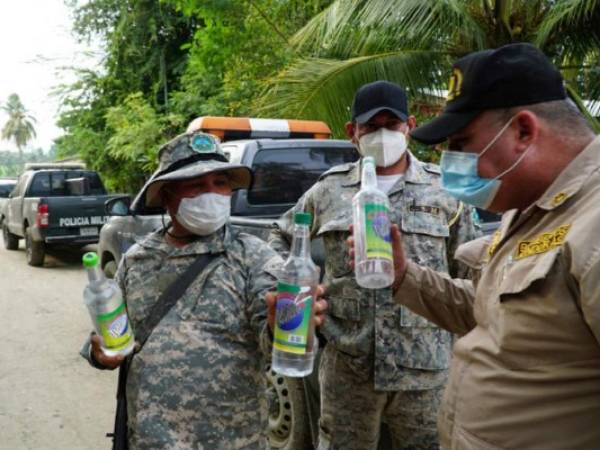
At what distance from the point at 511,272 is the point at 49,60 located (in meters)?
17.2

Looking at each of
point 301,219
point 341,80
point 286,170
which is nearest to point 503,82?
point 301,219

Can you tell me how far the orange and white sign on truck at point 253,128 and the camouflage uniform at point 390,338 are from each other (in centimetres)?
294

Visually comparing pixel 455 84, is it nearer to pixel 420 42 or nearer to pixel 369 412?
pixel 369 412

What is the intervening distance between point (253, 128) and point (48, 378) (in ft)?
9.66

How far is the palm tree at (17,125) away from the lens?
2970 inches

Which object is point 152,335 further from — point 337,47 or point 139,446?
point 337,47

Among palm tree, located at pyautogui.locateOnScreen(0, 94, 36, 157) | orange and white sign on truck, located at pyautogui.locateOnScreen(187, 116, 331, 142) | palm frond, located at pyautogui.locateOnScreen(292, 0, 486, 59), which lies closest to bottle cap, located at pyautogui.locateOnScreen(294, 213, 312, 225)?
orange and white sign on truck, located at pyautogui.locateOnScreen(187, 116, 331, 142)

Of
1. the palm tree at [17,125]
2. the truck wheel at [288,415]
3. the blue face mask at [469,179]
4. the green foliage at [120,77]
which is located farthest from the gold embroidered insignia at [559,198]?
the palm tree at [17,125]

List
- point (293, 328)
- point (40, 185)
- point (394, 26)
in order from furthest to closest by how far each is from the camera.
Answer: point (40, 185) < point (394, 26) < point (293, 328)

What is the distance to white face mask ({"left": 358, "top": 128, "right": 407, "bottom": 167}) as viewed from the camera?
2.57 meters

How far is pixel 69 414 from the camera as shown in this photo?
462cm

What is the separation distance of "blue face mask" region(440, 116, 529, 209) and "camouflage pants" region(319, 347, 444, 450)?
43.6 inches

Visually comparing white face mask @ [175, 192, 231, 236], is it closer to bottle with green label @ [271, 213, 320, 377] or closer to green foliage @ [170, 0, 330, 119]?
bottle with green label @ [271, 213, 320, 377]

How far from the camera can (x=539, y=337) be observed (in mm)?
1283
